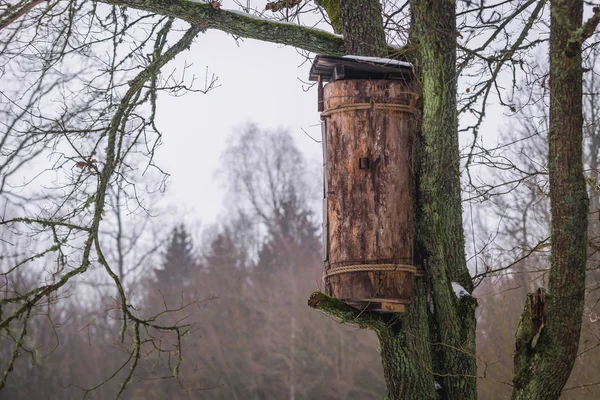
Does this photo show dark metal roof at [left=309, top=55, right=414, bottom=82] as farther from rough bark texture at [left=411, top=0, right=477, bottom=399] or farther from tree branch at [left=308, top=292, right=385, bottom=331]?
tree branch at [left=308, top=292, right=385, bottom=331]

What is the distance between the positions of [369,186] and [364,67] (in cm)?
71

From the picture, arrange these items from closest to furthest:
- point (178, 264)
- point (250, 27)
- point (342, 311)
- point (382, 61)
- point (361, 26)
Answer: point (342, 311) < point (382, 61) < point (361, 26) < point (250, 27) < point (178, 264)

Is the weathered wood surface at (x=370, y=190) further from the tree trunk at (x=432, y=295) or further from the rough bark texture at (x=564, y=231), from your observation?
the rough bark texture at (x=564, y=231)

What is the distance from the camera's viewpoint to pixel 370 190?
407cm

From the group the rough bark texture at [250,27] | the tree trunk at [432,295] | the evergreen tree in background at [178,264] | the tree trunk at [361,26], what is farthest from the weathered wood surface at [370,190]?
the evergreen tree in background at [178,264]

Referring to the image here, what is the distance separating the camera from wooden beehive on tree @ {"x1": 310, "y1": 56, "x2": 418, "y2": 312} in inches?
158

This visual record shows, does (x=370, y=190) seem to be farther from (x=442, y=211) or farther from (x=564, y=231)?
(x=564, y=231)

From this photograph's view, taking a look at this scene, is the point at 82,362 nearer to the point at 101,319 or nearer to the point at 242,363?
the point at 101,319

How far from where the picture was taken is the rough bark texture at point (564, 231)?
3.74 meters

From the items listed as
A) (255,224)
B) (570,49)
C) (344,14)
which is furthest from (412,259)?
(255,224)

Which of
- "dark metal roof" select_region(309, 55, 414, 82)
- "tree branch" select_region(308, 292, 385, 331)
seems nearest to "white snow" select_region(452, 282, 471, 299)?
"tree branch" select_region(308, 292, 385, 331)

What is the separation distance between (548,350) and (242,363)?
19872 millimetres

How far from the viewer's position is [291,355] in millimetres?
22625

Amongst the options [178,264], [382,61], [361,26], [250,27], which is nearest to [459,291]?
[382,61]
